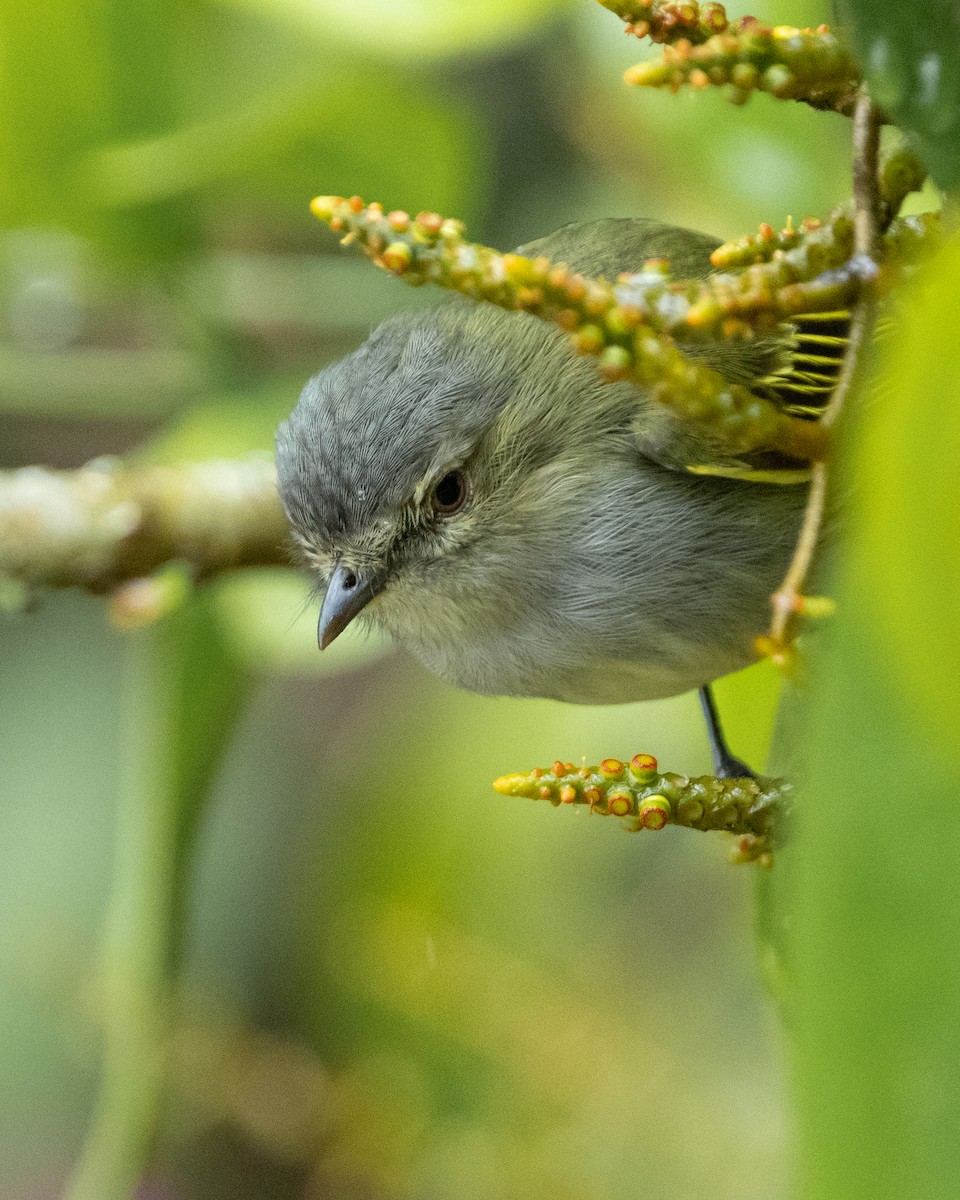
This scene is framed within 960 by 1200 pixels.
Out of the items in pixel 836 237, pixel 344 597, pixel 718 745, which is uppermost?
pixel 836 237

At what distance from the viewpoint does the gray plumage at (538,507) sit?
0.92 meters

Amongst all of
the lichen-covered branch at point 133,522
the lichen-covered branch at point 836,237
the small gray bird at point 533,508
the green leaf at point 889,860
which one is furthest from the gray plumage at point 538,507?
the green leaf at point 889,860

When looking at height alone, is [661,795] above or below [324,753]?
above

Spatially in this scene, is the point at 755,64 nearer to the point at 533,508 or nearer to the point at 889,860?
the point at 889,860

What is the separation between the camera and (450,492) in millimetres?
1024

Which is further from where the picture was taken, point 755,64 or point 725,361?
point 725,361

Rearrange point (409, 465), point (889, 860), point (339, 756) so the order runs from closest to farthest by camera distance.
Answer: point (889, 860) → point (409, 465) → point (339, 756)

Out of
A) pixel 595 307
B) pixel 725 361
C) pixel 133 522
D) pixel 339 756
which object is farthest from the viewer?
pixel 339 756

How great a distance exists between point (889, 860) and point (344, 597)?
2.37 ft

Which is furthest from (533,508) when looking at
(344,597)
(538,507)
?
(344,597)

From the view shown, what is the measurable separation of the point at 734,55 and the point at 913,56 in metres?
0.07

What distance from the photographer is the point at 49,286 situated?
69.4 inches

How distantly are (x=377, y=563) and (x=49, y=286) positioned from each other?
979 millimetres

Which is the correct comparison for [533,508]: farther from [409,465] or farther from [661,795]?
[661,795]
